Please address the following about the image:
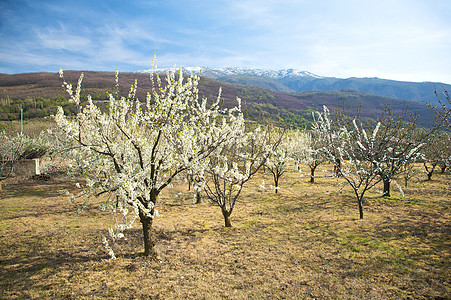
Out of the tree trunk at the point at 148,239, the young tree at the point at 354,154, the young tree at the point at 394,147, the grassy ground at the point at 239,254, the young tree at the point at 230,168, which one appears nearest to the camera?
the grassy ground at the point at 239,254

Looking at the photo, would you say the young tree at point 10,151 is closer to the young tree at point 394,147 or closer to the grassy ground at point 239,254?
the grassy ground at point 239,254

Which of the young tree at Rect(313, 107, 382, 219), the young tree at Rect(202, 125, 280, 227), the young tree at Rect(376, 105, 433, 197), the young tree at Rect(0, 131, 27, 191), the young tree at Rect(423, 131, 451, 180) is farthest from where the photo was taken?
the young tree at Rect(423, 131, 451, 180)

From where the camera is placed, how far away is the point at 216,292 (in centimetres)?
613

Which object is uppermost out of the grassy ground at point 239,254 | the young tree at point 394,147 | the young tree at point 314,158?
the young tree at point 394,147

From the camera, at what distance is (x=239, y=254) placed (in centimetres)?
837

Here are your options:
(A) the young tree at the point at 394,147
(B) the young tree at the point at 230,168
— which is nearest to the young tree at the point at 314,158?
(A) the young tree at the point at 394,147

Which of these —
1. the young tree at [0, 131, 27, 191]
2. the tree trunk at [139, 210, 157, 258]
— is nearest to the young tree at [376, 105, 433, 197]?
the tree trunk at [139, 210, 157, 258]

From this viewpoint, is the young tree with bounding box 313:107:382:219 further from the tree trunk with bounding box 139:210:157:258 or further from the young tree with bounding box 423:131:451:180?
the young tree with bounding box 423:131:451:180

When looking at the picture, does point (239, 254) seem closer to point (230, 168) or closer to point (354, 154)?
point (230, 168)

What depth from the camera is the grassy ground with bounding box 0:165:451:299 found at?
20.4 ft

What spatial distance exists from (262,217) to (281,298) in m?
6.89

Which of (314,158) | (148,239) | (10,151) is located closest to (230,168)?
(148,239)

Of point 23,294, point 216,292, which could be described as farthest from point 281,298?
point 23,294

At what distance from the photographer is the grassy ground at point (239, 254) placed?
20.4ft
